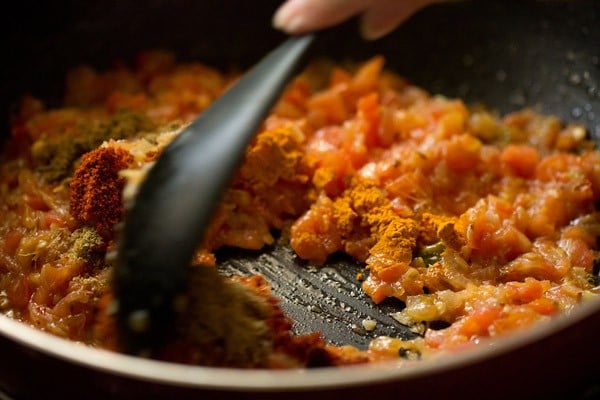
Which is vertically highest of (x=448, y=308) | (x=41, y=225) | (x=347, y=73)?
(x=347, y=73)

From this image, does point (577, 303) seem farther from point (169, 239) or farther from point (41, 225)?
point (41, 225)

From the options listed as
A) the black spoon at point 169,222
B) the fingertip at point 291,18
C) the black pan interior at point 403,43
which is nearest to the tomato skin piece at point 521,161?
the black pan interior at point 403,43

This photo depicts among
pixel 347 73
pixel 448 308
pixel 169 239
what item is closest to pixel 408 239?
pixel 448 308

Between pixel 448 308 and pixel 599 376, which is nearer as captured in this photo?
pixel 599 376

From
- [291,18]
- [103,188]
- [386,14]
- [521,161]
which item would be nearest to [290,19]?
[291,18]

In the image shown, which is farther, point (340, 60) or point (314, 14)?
point (340, 60)

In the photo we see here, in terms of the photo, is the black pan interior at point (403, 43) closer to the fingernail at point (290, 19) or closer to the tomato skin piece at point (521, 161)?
the tomato skin piece at point (521, 161)

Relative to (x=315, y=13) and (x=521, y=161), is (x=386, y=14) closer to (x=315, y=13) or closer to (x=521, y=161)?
(x=315, y=13)
